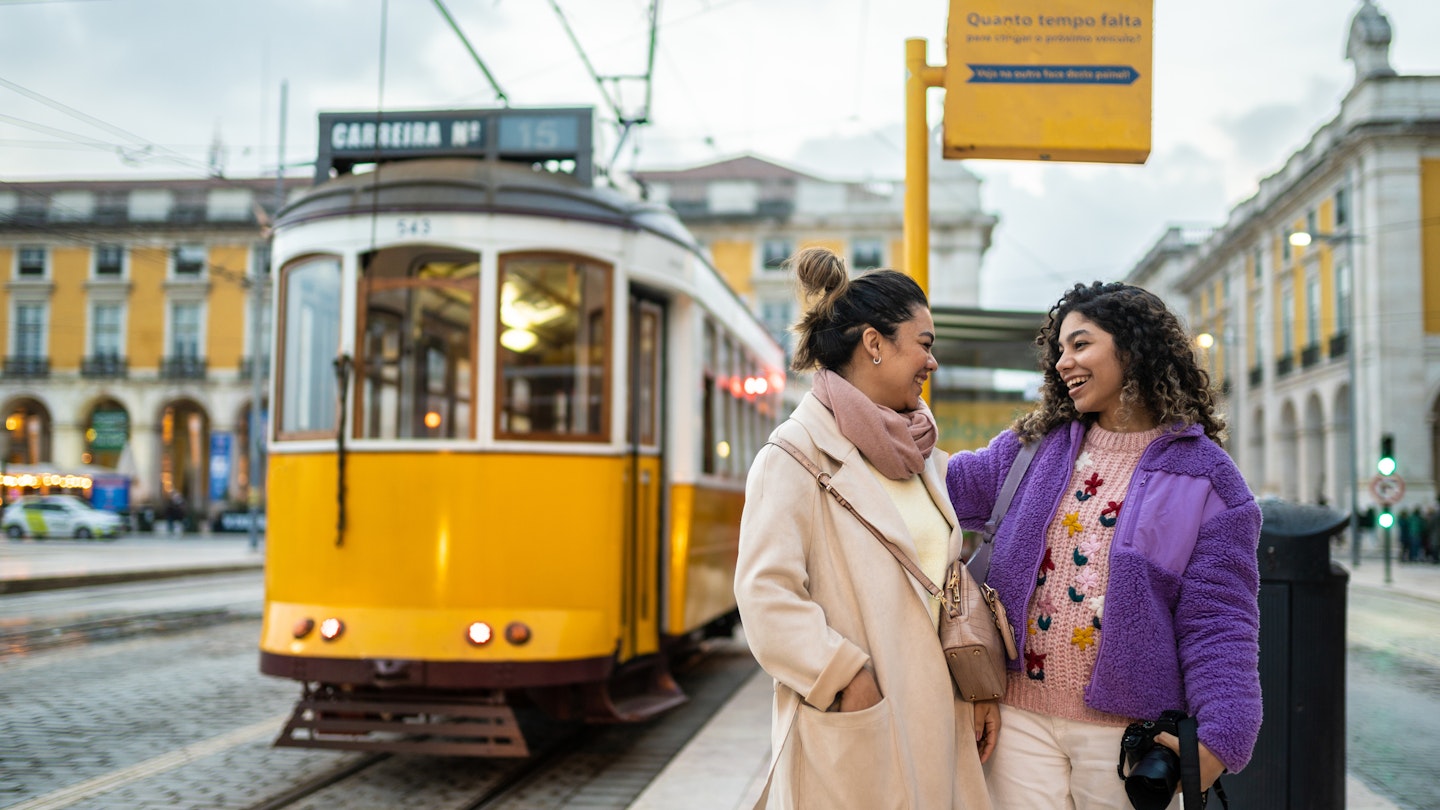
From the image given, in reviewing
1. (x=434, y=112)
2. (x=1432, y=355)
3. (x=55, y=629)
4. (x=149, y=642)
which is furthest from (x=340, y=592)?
(x=1432, y=355)

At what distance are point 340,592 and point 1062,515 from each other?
4.29 meters

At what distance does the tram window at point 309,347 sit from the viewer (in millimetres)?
6270

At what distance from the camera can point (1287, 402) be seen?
44031mm

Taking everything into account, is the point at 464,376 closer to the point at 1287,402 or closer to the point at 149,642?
the point at 149,642

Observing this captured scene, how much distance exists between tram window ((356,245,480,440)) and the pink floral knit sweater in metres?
4.05

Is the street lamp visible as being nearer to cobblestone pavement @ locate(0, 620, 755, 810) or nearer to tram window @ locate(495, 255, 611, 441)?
cobblestone pavement @ locate(0, 620, 755, 810)

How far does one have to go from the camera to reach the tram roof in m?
6.26

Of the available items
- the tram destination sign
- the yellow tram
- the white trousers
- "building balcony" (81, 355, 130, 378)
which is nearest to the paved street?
the yellow tram

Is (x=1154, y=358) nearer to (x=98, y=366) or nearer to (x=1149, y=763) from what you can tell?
(x=1149, y=763)

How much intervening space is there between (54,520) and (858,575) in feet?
139

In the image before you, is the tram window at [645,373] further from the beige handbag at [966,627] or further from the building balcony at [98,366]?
the building balcony at [98,366]

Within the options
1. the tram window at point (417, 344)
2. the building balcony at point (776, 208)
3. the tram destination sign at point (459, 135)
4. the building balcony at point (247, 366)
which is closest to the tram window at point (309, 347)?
the tram window at point (417, 344)

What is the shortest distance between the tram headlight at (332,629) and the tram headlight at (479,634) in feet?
2.02

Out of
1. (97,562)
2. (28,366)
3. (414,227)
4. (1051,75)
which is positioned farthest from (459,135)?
(28,366)
